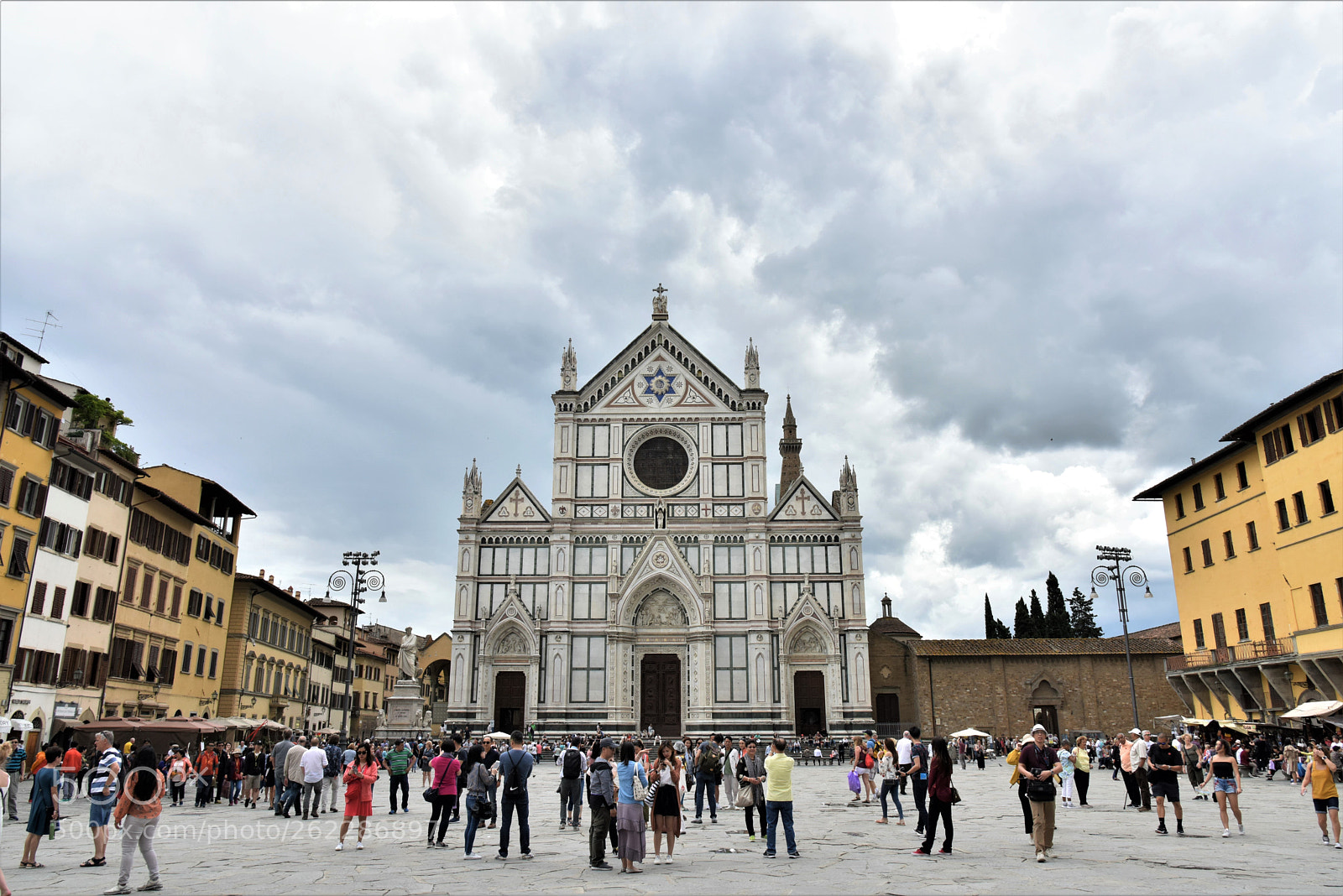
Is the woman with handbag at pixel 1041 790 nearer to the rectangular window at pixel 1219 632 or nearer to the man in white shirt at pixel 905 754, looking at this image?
the man in white shirt at pixel 905 754

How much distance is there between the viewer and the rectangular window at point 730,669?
145ft

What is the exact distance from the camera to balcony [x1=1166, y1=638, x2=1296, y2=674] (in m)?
30.3

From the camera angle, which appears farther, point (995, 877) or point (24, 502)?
point (24, 502)

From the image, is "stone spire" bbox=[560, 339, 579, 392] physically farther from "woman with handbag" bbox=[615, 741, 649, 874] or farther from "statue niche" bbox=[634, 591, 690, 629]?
"woman with handbag" bbox=[615, 741, 649, 874]

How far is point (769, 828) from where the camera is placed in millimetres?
12031

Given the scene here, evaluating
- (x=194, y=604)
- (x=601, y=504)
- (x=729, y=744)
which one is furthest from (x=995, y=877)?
(x=601, y=504)

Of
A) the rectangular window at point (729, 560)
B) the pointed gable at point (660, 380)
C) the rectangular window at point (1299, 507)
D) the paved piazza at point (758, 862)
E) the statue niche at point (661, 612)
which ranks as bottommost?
the paved piazza at point (758, 862)

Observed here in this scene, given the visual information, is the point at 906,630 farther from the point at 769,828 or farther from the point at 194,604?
the point at 769,828

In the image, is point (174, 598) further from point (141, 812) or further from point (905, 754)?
point (905, 754)

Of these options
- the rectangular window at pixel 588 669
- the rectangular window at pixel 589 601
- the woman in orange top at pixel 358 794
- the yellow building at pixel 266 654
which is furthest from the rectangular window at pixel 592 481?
the woman in orange top at pixel 358 794

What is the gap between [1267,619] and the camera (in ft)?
103

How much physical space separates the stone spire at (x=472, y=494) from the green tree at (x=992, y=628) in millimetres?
37365

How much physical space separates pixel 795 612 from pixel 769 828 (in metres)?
33.1

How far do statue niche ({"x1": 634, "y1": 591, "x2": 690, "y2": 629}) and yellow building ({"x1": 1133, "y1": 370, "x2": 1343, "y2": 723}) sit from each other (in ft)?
69.7
